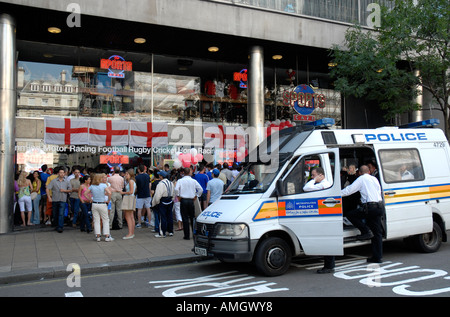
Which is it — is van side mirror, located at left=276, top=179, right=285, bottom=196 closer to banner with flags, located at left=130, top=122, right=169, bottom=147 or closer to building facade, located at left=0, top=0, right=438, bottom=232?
building facade, located at left=0, top=0, right=438, bottom=232

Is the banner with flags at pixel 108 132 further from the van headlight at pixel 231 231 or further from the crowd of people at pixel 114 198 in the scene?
the van headlight at pixel 231 231

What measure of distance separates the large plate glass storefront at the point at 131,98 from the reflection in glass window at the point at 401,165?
1005cm

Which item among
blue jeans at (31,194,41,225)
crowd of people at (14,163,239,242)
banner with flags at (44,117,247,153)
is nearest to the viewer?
crowd of people at (14,163,239,242)

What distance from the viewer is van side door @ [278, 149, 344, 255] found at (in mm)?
6512

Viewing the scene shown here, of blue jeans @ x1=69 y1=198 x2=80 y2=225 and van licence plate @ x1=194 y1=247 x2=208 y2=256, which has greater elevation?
blue jeans @ x1=69 y1=198 x2=80 y2=225

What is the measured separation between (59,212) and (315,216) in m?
8.25

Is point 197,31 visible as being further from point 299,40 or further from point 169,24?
point 299,40

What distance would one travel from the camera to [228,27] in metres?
14.3

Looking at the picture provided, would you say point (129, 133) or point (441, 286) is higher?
point (129, 133)

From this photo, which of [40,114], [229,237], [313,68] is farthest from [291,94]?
[229,237]

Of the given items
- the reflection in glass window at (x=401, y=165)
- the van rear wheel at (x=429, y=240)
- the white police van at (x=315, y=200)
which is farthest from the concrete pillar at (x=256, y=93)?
the van rear wheel at (x=429, y=240)

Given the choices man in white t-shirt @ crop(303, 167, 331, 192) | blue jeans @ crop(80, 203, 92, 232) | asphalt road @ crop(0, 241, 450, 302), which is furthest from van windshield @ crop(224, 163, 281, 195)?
blue jeans @ crop(80, 203, 92, 232)

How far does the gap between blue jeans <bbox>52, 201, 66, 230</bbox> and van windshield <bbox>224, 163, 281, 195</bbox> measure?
652 centimetres

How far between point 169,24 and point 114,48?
391cm
